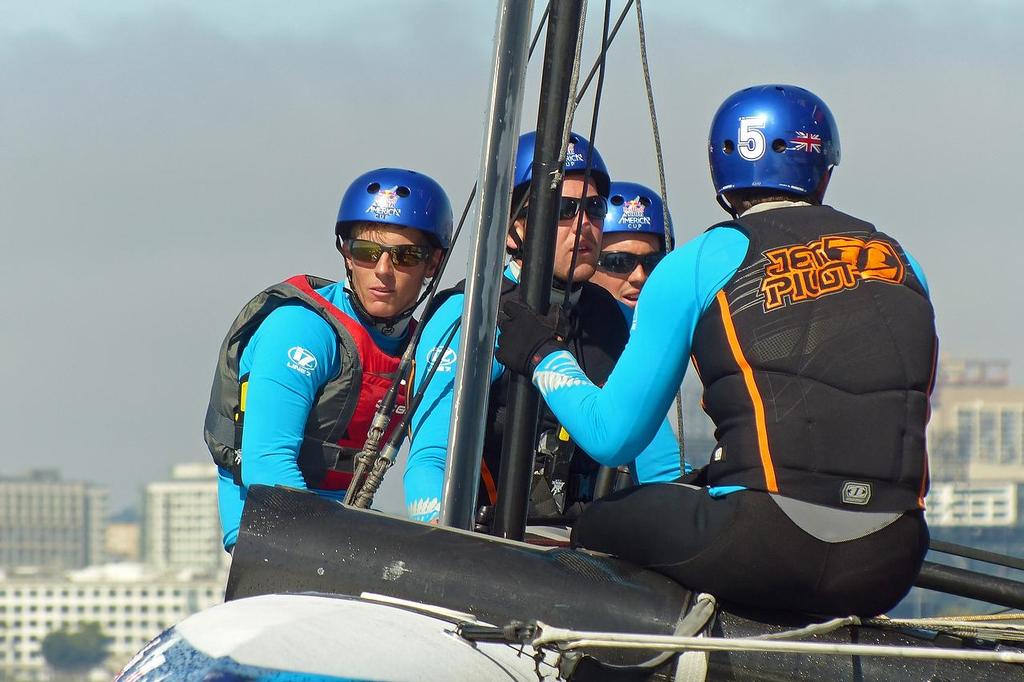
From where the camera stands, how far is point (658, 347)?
477 cm

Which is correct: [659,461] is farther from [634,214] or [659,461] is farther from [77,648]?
[77,648]

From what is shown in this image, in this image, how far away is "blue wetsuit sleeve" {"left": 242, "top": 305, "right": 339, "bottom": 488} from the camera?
22.0 feet

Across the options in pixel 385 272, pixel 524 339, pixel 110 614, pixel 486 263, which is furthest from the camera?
pixel 110 614

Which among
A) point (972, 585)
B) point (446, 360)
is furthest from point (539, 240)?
point (972, 585)

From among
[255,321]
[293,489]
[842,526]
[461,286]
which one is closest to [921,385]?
[842,526]

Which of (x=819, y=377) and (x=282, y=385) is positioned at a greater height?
(x=819, y=377)

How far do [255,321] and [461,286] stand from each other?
1.12 metres

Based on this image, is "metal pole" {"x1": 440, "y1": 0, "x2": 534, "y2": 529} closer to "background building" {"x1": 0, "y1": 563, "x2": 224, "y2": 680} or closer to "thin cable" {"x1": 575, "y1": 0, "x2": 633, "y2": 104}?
"thin cable" {"x1": 575, "y1": 0, "x2": 633, "y2": 104}

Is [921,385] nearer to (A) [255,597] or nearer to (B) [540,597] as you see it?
(B) [540,597]

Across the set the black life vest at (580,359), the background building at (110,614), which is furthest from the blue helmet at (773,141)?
the background building at (110,614)

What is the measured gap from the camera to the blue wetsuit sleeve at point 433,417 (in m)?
5.94

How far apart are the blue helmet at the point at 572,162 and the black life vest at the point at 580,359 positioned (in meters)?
0.47

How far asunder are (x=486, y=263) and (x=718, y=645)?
6.13ft

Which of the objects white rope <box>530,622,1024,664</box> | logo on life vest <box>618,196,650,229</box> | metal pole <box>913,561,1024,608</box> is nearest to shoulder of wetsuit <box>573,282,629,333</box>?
metal pole <box>913,561,1024,608</box>
